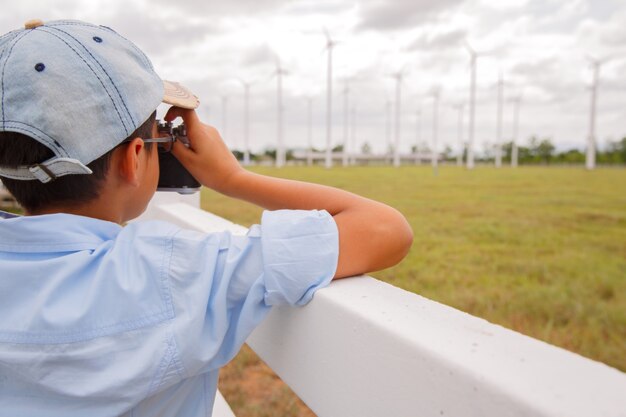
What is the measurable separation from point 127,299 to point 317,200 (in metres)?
0.43

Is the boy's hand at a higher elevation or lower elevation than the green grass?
higher

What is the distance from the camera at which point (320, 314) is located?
2.64ft

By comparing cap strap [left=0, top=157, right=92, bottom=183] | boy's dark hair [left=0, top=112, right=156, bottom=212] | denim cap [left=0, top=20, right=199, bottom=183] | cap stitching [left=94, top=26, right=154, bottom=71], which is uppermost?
cap stitching [left=94, top=26, right=154, bottom=71]

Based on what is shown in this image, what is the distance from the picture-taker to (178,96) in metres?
0.98

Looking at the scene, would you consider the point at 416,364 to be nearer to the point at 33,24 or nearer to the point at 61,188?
the point at 61,188

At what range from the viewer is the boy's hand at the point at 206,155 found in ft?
3.55

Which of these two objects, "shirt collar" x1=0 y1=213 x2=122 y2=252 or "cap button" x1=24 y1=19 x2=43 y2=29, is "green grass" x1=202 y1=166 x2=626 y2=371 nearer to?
"shirt collar" x1=0 y1=213 x2=122 y2=252

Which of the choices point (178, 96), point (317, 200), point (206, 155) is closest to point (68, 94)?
point (178, 96)

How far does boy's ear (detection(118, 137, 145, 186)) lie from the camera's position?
0.86 metres

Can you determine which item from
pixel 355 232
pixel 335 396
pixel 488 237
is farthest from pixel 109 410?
pixel 488 237

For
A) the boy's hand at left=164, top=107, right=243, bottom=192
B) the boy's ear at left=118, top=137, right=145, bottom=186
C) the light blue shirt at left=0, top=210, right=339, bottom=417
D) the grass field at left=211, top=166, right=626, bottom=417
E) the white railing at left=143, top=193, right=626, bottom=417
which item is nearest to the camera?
the white railing at left=143, top=193, right=626, bottom=417

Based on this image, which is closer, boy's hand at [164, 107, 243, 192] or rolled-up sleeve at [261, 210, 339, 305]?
rolled-up sleeve at [261, 210, 339, 305]

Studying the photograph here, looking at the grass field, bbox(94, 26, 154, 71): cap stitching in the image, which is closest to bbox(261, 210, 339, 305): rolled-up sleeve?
bbox(94, 26, 154, 71): cap stitching

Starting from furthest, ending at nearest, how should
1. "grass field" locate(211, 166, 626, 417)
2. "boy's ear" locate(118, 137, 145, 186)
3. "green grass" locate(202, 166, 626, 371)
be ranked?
"green grass" locate(202, 166, 626, 371) < "grass field" locate(211, 166, 626, 417) < "boy's ear" locate(118, 137, 145, 186)
